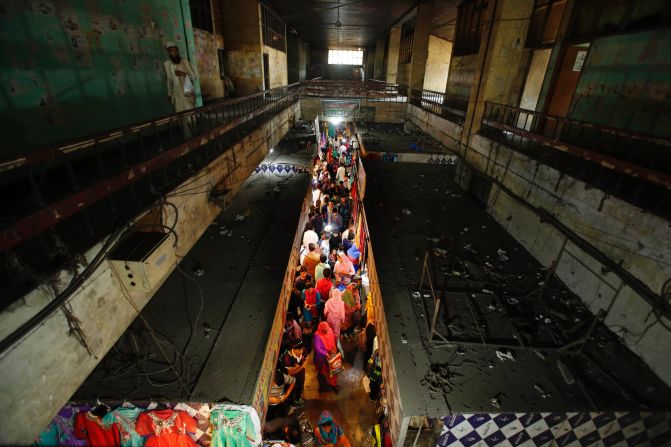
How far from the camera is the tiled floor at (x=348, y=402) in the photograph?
5453 millimetres

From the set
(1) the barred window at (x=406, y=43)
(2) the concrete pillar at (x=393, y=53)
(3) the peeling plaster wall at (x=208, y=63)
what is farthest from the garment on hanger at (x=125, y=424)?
(2) the concrete pillar at (x=393, y=53)

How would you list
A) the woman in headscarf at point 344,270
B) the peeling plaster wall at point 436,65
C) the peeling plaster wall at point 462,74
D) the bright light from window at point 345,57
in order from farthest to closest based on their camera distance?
the bright light from window at point 345,57 → the peeling plaster wall at point 436,65 → the peeling plaster wall at point 462,74 → the woman in headscarf at point 344,270

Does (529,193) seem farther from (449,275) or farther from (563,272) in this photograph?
(449,275)

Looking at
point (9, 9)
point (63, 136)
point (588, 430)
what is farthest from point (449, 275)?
point (9, 9)

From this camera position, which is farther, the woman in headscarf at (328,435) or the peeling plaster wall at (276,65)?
the peeling plaster wall at (276,65)

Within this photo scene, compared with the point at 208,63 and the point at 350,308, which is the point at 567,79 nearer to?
the point at 350,308

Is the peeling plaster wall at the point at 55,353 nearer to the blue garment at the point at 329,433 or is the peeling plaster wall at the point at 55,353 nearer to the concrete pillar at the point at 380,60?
the blue garment at the point at 329,433

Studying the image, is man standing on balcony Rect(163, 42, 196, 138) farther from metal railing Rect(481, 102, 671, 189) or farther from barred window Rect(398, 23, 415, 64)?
barred window Rect(398, 23, 415, 64)

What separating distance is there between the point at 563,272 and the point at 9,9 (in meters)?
9.29

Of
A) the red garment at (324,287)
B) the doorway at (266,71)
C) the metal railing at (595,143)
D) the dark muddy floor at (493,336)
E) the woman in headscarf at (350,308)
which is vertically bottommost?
the woman in headscarf at (350,308)

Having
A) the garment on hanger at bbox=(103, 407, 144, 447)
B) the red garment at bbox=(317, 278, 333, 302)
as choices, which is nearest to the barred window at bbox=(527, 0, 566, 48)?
the red garment at bbox=(317, 278, 333, 302)

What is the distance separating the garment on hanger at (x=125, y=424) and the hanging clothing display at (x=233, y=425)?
79 centimetres

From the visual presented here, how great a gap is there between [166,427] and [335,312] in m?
3.43

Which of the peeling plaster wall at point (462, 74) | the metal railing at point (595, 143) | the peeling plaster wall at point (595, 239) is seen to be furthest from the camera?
the peeling plaster wall at point (462, 74)
